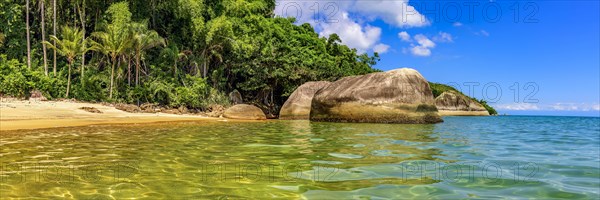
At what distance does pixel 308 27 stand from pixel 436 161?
106 ft

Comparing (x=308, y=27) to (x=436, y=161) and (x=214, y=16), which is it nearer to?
(x=214, y=16)

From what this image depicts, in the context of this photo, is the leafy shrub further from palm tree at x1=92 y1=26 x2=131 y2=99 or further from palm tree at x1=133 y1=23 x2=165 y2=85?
palm tree at x1=133 y1=23 x2=165 y2=85

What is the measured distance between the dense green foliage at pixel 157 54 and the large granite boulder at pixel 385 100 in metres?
9.54

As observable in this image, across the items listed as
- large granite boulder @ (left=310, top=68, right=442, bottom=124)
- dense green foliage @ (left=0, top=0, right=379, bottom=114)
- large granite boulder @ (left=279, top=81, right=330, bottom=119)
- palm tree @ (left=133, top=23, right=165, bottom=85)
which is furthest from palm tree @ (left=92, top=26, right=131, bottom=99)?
large granite boulder @ (left=310, top=68, right=442, bottom=124)

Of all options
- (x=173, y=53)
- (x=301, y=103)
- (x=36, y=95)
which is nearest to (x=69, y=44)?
(x=36, y=95)

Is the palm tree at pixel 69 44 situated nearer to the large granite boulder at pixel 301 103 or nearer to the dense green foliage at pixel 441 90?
the large granite boulder at pixel 301 103

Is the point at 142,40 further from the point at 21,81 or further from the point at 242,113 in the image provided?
the point at 242,113

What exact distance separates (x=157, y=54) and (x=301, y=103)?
1052 centimetres

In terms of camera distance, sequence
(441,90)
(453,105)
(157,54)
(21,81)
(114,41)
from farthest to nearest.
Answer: (441,90) < (453,105) < (157,54) < (114,41) < (21,81)

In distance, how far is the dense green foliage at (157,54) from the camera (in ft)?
66.5

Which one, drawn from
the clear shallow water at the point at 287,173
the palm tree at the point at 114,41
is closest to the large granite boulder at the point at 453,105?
the palm tree at the point at 114,41

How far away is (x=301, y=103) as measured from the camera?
20.0m

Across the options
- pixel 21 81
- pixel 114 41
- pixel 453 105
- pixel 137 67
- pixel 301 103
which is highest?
pixel 114 41

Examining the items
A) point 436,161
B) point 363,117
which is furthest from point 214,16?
point 436,161
